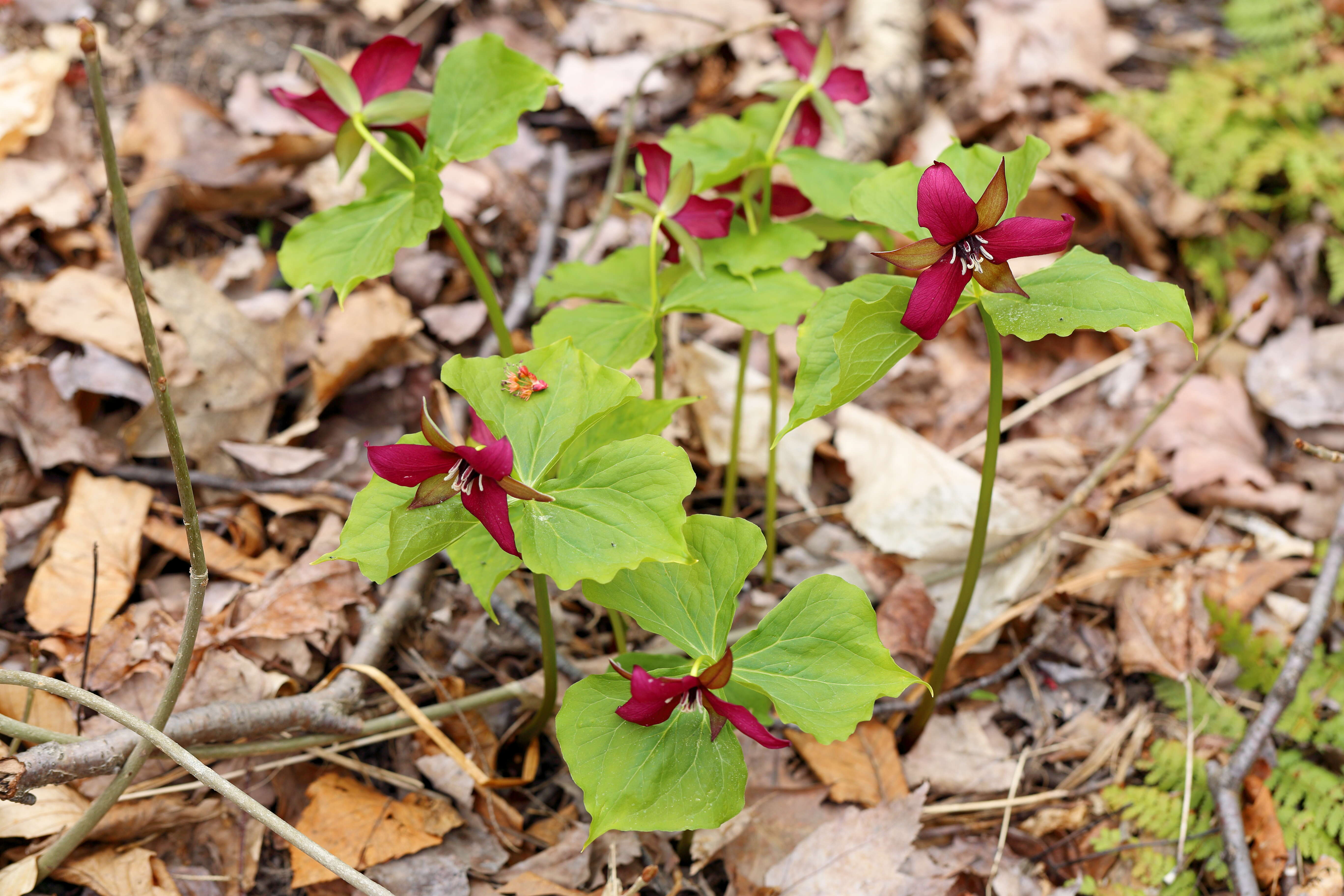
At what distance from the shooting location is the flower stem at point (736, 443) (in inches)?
93.5

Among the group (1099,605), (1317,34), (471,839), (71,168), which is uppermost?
(1317,34)

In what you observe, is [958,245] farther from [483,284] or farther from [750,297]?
[483,284]

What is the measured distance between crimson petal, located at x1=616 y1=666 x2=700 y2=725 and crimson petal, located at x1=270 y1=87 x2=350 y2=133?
1470 millimetres

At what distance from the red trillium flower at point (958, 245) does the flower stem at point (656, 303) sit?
2.07 ft

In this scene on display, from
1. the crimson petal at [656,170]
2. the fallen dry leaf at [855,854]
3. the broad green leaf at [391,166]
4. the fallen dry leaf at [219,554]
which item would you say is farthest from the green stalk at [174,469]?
the fallen dry leaf at [855,854]

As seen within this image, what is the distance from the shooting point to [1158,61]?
4.40 meters

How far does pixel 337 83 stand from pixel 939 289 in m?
1.44

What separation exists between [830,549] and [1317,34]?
3622 millimetres

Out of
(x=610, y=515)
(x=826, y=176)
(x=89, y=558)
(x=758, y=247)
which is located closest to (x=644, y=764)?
(x=610, y=515)

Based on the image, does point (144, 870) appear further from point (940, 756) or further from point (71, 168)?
point (71, 168)

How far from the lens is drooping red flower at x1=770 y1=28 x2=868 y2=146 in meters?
2.32

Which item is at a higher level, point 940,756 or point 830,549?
point 830,549

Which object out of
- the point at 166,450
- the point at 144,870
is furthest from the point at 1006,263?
the point at 166,450

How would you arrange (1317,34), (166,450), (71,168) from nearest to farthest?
(166,450), (71,168), (1317,34)
